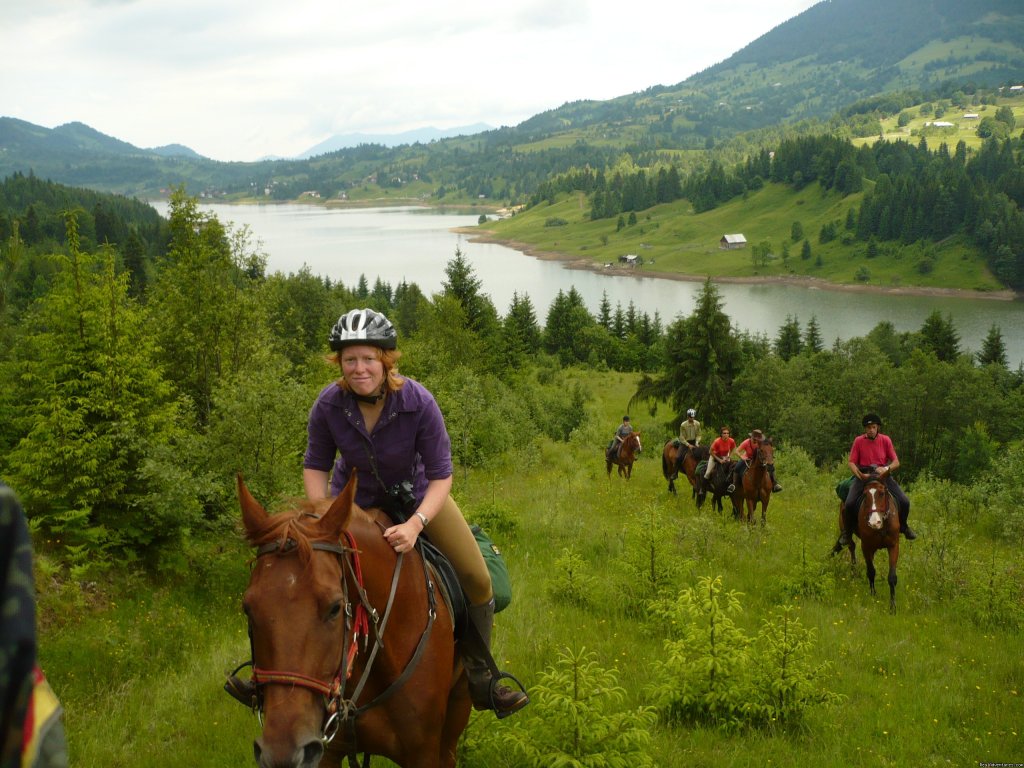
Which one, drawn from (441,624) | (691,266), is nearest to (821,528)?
(441,624)

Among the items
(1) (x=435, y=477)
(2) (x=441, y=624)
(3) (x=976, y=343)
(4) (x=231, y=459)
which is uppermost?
(1) (x=435, y=477)

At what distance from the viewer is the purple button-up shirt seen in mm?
4688

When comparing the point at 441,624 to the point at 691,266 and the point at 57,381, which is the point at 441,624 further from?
the point at 691,266

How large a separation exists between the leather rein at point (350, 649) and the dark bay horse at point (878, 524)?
1062cm

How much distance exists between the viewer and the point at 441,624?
4.91 meters

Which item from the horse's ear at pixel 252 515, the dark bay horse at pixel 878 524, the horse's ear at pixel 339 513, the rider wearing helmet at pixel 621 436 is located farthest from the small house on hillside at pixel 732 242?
the horse's ear at pixel 252 515

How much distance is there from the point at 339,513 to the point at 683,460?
66.3 feet

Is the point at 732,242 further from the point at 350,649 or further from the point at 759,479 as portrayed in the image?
the point at 350,649

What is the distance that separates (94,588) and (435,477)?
36.8ft

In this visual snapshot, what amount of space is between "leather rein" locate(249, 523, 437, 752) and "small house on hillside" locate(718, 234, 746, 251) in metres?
170

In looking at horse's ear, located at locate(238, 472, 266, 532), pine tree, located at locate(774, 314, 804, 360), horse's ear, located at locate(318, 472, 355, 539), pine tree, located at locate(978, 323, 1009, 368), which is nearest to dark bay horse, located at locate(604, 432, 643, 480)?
horse's ear, located at locate(318, 472, 355, 539)

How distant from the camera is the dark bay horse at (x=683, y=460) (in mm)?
21797

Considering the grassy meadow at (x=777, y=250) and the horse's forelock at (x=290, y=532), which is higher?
the grassy meadow at (x=777, y=250)

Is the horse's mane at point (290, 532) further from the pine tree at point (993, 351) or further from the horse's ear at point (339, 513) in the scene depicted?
the pine tree at point (993, 351)
